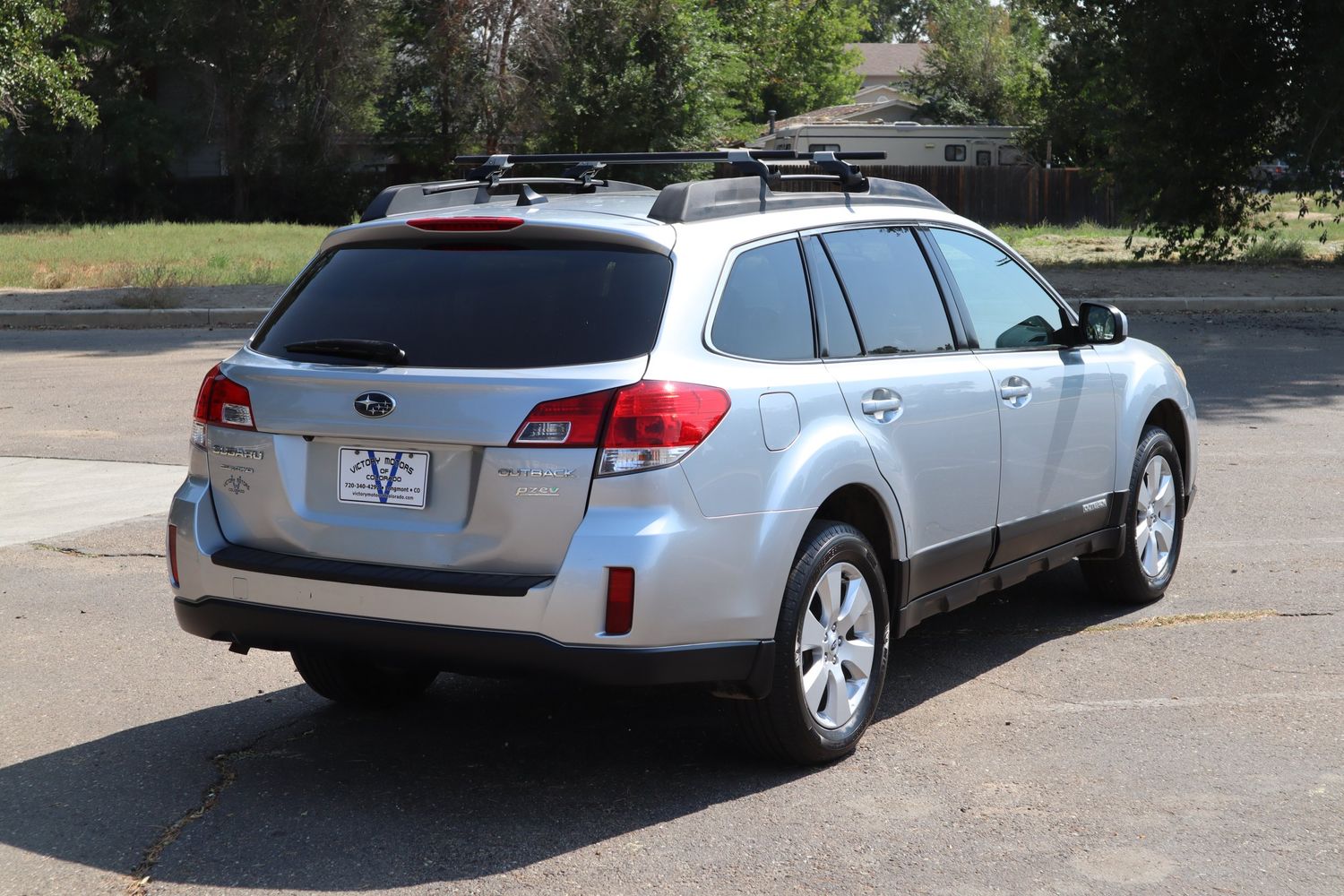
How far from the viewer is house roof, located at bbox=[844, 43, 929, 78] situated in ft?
321

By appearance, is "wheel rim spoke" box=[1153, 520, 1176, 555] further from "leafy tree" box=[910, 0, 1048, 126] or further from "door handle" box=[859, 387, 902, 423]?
"leafy tree" box=[910, 0, 1048, 126]

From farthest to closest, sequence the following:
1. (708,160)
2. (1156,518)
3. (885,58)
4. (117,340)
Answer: (885,58) < (117,340) < (1156,518) < (708,160)

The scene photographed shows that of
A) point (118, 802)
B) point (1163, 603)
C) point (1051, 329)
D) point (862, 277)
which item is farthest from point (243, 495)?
point (1163, 603)

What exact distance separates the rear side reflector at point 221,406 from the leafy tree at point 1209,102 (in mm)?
19923

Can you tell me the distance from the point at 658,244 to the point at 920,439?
119 centimetres

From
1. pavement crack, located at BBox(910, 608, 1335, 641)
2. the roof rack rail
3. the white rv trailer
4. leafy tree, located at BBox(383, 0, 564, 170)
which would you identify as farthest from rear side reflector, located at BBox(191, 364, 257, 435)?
the white rv trailer

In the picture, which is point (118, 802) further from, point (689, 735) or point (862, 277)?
point (862, 277)

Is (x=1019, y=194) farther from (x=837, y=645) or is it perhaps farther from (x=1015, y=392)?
(x=837, y=645)

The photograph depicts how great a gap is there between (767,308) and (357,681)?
192 cm

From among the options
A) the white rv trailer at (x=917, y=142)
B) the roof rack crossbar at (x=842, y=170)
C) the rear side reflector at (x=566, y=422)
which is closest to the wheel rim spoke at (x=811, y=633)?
the rear side reflector at (x=566, y=422)

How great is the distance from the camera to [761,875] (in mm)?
3814

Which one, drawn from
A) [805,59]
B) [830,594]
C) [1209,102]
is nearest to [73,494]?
[830,594]

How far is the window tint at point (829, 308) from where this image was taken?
482 cm

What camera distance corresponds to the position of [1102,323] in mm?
6227
